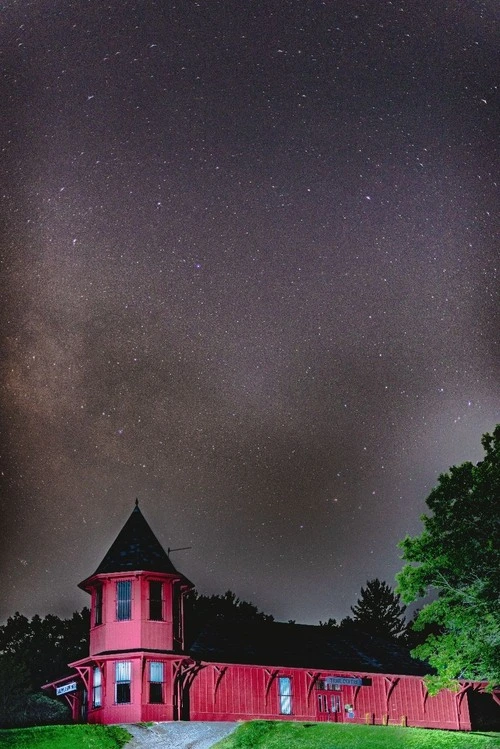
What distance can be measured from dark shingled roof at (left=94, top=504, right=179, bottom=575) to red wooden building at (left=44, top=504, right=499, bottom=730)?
0.17 ft

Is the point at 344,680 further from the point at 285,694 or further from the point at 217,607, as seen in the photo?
the point at 217,607

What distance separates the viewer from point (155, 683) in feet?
126

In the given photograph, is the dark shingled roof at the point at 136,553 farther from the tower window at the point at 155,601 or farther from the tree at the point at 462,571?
the tree at the point at 462,571

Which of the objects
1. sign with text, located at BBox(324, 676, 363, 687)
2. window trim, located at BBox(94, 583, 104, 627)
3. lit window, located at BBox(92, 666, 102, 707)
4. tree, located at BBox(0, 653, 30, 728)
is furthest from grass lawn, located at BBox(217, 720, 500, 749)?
tree, located at BBox(0, 653, 30, 728)

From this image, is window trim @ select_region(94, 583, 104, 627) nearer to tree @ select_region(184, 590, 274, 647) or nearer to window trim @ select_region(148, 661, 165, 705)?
window trim @ select_region(148, 661, 165, 705)

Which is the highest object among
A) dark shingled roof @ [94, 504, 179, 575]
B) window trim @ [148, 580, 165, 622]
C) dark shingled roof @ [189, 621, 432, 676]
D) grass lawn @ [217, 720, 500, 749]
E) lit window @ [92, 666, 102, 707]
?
dark shingled roof @ [94, 504, 179, 575]

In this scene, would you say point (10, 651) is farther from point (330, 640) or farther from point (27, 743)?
point (27, 743)

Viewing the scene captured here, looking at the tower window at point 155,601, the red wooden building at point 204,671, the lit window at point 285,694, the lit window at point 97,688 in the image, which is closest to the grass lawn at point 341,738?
the red wooden building at point 204,671

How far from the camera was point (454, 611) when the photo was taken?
111 feet

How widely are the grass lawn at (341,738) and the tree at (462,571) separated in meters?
2.12

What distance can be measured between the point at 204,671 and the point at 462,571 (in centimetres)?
1315

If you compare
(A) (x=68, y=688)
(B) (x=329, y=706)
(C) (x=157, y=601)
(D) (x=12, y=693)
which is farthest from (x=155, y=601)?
(D) (x=12, y=693)

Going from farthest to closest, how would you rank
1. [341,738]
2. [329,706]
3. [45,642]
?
[45,642]
[329,706]
[341,738]

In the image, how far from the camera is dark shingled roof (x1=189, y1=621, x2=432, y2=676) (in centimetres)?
4131
